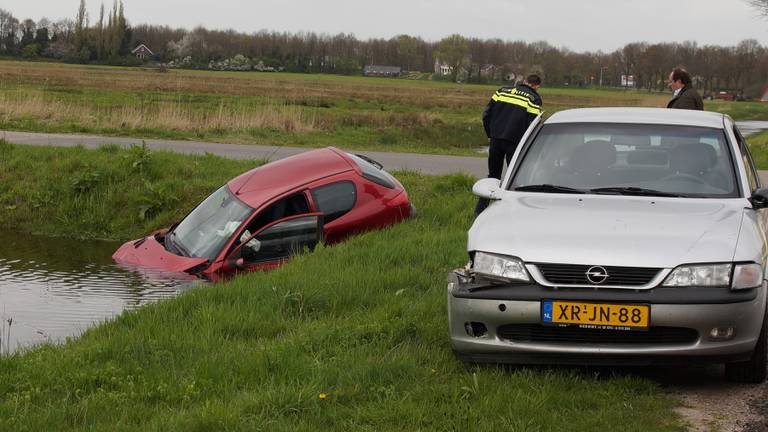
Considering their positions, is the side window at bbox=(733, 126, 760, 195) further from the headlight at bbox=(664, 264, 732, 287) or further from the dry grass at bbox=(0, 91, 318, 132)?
the dry grass at bbox=(0, 91, 318, 132)

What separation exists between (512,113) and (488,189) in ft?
17.1

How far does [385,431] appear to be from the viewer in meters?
4.71

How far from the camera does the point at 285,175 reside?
37.4 ft

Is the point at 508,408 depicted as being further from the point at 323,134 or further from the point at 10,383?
the point at 323,134

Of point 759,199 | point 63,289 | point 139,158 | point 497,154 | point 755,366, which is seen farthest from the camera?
point 139,158

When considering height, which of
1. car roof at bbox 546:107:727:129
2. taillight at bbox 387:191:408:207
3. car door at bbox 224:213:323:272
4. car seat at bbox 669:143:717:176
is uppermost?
car roof at bbox 546:107:727:129

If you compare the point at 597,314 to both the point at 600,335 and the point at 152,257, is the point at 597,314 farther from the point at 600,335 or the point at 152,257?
the point at 152,257

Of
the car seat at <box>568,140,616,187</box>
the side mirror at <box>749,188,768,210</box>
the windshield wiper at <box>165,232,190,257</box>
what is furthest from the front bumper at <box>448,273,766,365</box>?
the windshield wiper at <box>165,232,190,257</box>

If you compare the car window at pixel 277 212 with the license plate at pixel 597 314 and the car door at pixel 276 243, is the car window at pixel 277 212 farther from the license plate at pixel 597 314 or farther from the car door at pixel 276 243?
the license plate at pixel 597 314

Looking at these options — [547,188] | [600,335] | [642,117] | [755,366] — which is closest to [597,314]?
[600,335]

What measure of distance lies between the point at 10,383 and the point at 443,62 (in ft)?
499

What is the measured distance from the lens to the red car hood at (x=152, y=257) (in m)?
10.7

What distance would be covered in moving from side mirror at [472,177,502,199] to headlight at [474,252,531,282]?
1196 millimetres

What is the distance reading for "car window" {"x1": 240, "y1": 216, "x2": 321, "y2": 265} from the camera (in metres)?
10.7
